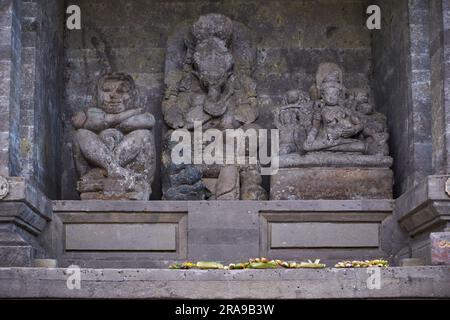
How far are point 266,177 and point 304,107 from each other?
1037 millimetres

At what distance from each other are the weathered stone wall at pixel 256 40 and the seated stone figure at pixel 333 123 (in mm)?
808

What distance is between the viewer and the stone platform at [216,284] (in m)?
11.8

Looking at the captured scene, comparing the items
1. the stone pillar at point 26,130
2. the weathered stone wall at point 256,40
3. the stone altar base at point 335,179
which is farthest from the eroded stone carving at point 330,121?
the stone pillar at point 26,130

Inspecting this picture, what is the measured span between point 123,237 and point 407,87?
3902 mm

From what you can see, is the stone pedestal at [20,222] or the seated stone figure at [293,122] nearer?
the stone pedestal at [20,222]

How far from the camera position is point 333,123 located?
577 inches

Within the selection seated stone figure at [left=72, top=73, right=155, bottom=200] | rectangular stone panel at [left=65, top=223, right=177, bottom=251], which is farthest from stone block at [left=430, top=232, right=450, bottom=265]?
seated stone figure at [left=72, top=73, right=155, bottom=200]

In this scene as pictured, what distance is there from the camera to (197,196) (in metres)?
14.2

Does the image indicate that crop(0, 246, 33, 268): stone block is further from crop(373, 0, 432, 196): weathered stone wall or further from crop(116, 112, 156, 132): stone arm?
crop(373, 0, 432, 196): weathered stone wall

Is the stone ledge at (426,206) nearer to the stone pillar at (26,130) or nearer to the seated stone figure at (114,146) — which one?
the seated stone figure at (114,146)

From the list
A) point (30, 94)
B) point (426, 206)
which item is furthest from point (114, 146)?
point (426, 206)

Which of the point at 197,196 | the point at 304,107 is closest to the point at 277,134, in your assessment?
the point at 304,107

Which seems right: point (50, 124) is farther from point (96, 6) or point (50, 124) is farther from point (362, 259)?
point (362, 259)

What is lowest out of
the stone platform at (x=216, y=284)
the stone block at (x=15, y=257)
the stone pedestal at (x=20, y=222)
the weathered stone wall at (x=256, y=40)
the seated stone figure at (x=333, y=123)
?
the stone platform at (x=216, y=284)
